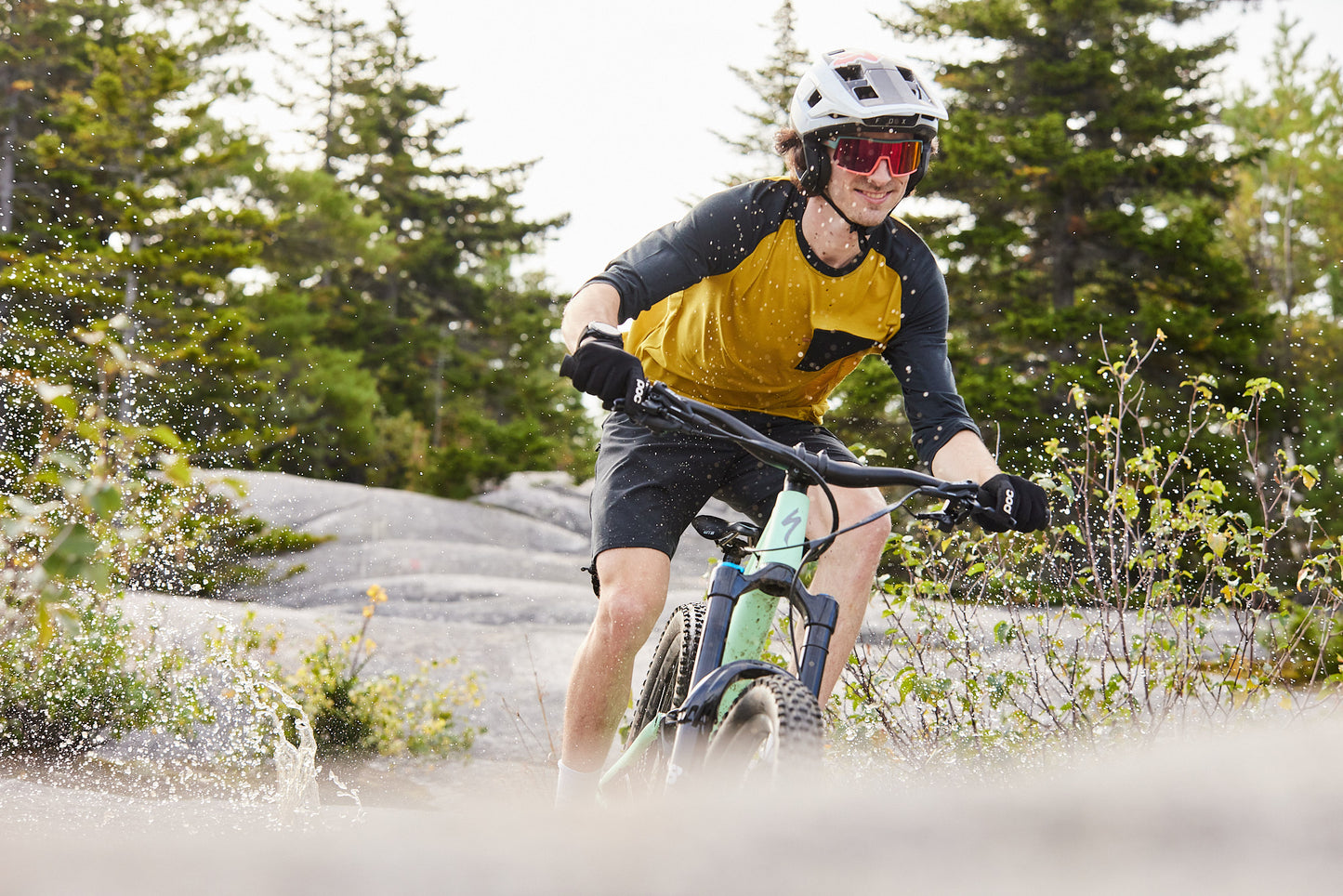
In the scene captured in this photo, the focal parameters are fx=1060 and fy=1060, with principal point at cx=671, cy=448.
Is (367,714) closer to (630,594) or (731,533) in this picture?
(630,594)

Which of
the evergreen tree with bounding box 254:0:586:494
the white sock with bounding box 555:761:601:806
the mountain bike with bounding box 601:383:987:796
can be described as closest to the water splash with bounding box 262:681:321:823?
the white sock with bounding box 555:761:601:806

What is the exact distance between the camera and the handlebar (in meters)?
1.95

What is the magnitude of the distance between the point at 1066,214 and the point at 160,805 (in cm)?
1482

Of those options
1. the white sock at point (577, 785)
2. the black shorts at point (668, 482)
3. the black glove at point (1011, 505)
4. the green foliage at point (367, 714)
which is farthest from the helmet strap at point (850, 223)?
the green foliage at point (367, 714)

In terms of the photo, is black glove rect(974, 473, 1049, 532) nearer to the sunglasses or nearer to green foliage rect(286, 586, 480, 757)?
the sunglasses

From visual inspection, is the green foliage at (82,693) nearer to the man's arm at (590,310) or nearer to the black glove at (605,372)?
the man's arm at (590,310)

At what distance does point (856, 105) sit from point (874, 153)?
124 mm

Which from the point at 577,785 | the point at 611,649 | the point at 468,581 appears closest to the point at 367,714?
the point at 577,785

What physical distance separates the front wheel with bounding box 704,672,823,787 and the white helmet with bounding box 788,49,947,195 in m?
1.41

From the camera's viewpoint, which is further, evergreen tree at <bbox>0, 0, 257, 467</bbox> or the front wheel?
evergreen tree at <bbox>0, 0, 257, 467</bbox>

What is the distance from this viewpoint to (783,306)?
277 centimetres

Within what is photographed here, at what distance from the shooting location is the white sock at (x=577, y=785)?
2758mm

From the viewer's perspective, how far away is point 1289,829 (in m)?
1.15

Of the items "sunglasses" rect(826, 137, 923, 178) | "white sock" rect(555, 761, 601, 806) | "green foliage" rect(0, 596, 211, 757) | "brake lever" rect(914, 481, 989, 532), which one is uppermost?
"sunglasses" rect(826, 137, 923, 178)
